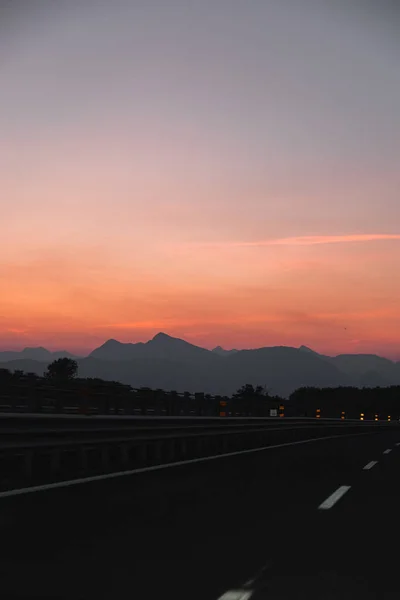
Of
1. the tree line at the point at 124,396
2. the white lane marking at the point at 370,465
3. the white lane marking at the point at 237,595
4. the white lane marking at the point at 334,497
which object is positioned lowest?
the white lane marking at the point at 237,595

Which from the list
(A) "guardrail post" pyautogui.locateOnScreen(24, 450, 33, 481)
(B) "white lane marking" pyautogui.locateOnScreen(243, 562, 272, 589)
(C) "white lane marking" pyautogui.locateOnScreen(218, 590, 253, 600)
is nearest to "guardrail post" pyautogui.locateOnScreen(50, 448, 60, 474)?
(A) "guardrail post" pyautogui.locateOnScreen(24, 450, 33, 481)

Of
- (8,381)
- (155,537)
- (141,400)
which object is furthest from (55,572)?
(141,400)

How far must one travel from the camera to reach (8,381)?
70.0 ft

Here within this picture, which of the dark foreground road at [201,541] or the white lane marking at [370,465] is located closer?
the dark foreground road at [201,541]

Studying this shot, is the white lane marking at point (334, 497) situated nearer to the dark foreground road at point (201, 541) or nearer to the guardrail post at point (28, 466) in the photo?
the dark foreground road at point (201, 541)

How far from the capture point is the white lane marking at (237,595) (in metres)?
5.41

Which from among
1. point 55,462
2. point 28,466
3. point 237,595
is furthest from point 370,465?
point 237,595

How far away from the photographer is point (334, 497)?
1057cm

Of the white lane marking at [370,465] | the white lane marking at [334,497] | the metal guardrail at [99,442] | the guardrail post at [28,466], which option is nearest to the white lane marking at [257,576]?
the white lane marking at [334,497]

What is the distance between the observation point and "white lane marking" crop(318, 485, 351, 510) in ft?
31.9

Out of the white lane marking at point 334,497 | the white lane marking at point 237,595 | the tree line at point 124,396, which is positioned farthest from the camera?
the tree line at point 124,396

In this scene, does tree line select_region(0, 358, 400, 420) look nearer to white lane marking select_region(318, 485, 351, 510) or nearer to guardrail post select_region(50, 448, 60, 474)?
guardrail post select_region(50, 448, 60, 474)

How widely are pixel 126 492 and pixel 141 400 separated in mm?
14977

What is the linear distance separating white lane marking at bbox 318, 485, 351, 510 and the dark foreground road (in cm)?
8
